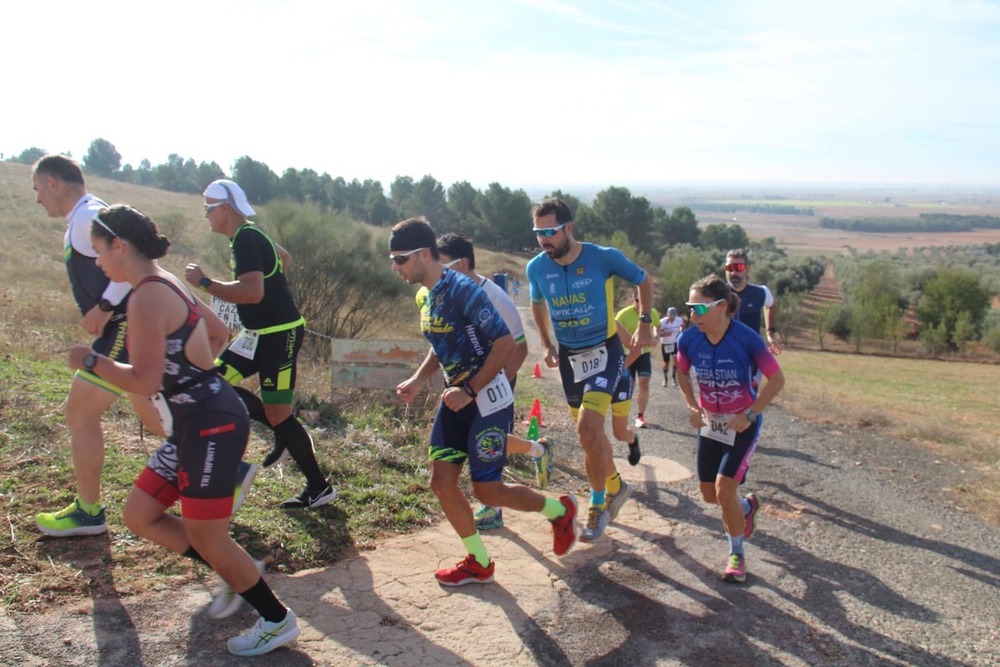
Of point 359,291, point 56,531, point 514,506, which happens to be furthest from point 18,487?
point 359,291

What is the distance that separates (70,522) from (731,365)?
4083 millimetres

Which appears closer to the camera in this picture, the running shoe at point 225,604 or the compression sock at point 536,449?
the running shoe at point 225,604

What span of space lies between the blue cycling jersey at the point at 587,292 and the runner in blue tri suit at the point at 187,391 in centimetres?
272

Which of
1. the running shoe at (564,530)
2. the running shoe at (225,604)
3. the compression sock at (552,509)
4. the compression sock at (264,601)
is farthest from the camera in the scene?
the running shoe at (564,530)

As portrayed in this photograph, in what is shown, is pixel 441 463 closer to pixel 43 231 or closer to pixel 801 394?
pixel 801 394

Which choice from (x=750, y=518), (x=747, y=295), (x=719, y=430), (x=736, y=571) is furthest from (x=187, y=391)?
(x=747, y=295)

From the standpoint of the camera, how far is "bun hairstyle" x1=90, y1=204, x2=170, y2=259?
3.10 m

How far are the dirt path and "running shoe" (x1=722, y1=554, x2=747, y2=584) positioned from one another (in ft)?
0.19

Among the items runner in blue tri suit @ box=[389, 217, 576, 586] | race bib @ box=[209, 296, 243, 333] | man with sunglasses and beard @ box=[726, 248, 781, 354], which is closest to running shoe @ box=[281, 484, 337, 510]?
runner in blue tri suit @ box=[389, 217, 576, 586]

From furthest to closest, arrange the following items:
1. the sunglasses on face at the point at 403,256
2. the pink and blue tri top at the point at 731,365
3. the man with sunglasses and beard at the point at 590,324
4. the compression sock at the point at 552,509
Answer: the man with sunglasses and beard at the point at 590,324, the pink and blue tri top at the point at 731,365, the compression sock at the point at 552,509, the sunglasses on face at the point at 403,256

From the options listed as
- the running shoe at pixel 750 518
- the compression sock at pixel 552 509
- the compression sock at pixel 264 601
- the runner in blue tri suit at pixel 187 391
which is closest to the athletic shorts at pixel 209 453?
the runner in blue tri suit at pixel 187 391

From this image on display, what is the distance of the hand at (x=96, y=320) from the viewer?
386 cm

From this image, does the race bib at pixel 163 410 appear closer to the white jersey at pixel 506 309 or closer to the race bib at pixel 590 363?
the white jersey at pixel 506 309

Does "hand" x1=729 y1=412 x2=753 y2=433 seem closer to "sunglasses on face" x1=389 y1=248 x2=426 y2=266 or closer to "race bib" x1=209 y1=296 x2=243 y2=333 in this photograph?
"sunglasses on face" x1=389 y1=248 x2=426 y2=266
